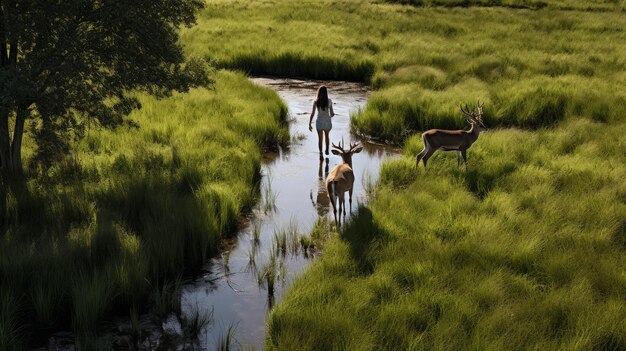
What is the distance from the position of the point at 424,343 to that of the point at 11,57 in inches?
294

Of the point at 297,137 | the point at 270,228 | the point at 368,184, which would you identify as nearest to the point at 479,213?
the point at 368,184

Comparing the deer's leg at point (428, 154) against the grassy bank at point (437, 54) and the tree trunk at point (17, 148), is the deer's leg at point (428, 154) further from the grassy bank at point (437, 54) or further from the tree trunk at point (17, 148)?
the tree trunk at point (17, 148)

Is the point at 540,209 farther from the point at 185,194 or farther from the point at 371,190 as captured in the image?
the point at 185,194

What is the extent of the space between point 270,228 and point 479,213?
122 inches

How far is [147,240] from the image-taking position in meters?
7.17

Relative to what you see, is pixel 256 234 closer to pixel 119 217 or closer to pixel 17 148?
pixel 119 217

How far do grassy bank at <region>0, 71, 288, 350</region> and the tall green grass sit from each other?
1.75 metres

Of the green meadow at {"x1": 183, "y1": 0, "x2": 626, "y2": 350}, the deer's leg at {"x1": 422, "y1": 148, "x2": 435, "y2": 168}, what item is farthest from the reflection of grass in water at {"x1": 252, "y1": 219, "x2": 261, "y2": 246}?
the deer's leg at {"x1": 422, "y1": 148, "x2": 435, "y2": 168}

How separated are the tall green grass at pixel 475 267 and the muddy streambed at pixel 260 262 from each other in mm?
478

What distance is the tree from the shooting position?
7.88 meters

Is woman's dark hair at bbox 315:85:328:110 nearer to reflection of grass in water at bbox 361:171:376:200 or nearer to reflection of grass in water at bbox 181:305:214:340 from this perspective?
reflection of grass in water at bbox 361:171:376:200

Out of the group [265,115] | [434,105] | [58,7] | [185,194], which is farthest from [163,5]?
[434,105]

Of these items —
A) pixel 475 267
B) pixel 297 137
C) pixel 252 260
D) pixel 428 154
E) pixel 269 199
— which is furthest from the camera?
pixel 297 137

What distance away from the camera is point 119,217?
7754 millimetres
